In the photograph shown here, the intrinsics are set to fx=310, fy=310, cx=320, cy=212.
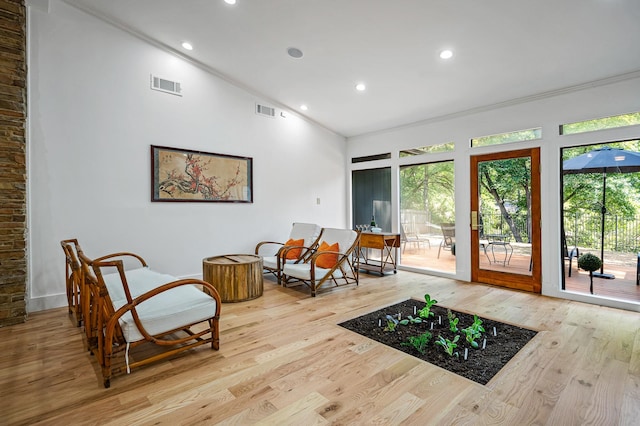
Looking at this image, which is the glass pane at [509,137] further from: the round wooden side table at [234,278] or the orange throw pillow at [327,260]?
the round wooden side table at [234,278]

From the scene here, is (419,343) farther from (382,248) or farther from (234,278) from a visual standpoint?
(382,248)

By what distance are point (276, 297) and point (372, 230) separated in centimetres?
265

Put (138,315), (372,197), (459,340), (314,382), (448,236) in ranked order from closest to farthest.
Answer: (314,382)
(138,315)
(459,340)
(448,236)
(372,197)

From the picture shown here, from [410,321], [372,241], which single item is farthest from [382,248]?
[410,321]

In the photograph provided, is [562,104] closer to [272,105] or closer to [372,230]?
[372,230]

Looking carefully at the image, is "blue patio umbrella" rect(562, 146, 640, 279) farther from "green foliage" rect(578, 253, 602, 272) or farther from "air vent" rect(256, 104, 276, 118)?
"air vent" rect(256, 104, 276, 118)

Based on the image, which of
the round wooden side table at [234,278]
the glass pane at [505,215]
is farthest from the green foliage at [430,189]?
the round wooden side table at [234,278]

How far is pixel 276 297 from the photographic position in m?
4.32

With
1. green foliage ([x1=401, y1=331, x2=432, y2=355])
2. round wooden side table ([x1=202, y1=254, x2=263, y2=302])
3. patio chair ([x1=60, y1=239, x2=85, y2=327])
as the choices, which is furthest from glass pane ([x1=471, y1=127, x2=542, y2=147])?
patio chair ([x1=60, y1=239, x2=85, y2=327])

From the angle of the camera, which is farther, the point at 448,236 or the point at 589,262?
the point at 448,236

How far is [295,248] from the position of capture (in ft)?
15.9

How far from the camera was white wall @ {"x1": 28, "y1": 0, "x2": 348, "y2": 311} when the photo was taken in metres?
3.76

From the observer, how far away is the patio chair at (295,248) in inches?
197

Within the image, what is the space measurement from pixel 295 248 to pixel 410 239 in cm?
251
